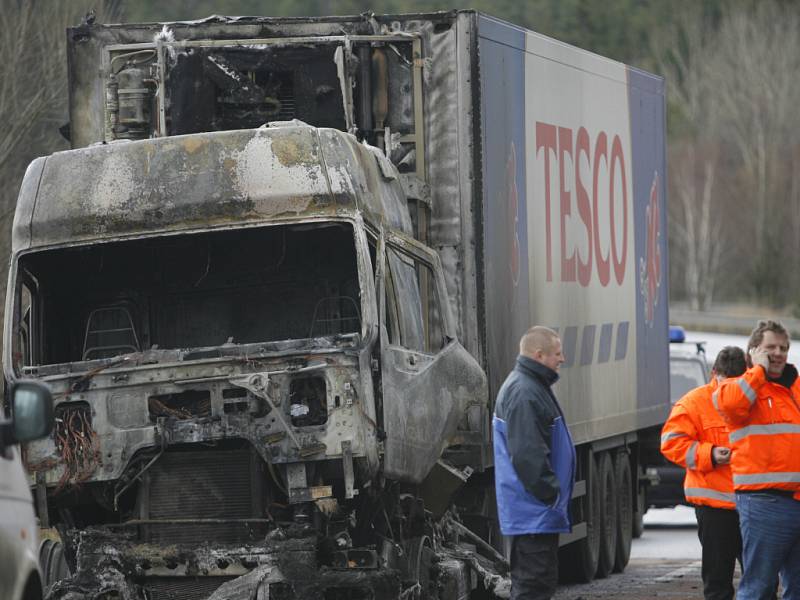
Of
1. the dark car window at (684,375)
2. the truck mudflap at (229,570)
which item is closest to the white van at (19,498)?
the truck mudflap at (229,570)

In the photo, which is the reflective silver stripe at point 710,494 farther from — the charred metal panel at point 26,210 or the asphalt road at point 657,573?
the charred metal panel at point 26,210

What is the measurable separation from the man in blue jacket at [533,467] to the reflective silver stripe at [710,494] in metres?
1.60

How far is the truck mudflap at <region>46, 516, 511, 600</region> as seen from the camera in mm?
9984

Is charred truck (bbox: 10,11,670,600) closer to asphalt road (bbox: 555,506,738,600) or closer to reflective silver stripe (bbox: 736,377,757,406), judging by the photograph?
asphalt road (bbox: 555,506,738,600)

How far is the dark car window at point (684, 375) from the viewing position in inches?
901

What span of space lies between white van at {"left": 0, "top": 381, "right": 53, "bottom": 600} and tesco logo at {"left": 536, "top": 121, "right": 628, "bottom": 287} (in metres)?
7.59

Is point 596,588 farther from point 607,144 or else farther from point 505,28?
point 505,28

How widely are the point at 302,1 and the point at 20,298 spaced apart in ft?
263

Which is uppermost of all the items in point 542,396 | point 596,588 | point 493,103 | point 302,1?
point 302,1

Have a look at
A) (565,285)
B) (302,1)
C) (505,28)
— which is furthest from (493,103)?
(302,1)

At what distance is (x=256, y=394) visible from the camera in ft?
32.7

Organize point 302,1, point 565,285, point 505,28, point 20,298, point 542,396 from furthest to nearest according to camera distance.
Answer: point 302,1, point 565,285, point 505,28, point 20,298, point 542,396

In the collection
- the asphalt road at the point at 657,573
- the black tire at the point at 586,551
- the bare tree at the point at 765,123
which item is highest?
the bare tree at the point at 765,123

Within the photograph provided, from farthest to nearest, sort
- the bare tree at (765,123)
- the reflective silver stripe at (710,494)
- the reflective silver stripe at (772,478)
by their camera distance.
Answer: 1. the bare tree at (765,123)
2. the reflective silver stripe at (710,494)
3. the reflective silver stripe at (772,478)
